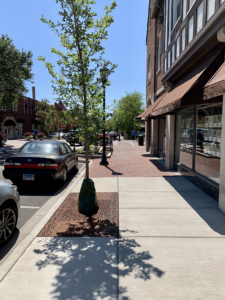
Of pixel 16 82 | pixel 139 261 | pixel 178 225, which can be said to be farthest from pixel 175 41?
pixel 16 82

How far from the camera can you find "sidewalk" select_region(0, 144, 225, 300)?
2.72 m

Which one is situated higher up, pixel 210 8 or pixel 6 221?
pixel 210 8

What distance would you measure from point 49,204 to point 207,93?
179 inches

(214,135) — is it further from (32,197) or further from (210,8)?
(32,197)

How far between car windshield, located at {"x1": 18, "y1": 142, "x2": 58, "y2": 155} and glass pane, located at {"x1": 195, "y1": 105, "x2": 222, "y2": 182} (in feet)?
15.4

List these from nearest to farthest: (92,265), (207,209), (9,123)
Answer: (92,265) < (207,209) < (9,123)

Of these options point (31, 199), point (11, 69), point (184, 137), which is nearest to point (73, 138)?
point (31, 199)

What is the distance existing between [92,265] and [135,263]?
58cm

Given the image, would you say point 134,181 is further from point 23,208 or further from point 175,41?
point 175,41

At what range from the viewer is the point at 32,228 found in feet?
15.2

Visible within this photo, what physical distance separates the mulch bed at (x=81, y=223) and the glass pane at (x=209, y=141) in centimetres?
284

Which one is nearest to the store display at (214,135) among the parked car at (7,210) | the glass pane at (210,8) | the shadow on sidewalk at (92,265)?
the glass pane at (210,8)

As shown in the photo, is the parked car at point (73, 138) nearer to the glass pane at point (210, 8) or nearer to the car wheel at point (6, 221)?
the car wheel at point (6, 221)

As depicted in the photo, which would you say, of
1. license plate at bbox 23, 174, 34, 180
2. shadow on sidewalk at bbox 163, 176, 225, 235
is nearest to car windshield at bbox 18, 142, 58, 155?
license plate at bbox 23, 174, 34, 180
